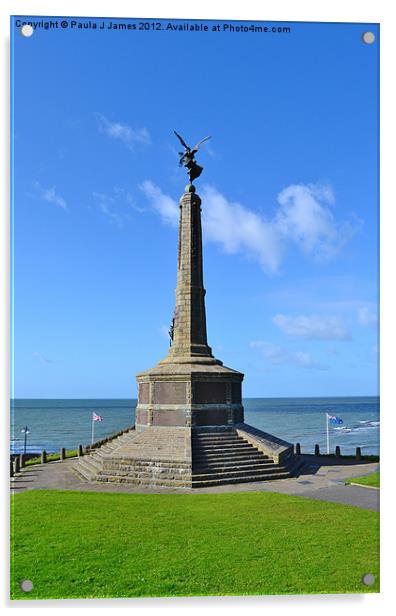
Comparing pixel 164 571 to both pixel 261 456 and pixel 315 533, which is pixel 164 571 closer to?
pixel 315 533

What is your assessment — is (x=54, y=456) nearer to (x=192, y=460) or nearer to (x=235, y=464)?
(x=192, y=460)

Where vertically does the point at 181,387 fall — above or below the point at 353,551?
above

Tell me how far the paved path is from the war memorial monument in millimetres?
570

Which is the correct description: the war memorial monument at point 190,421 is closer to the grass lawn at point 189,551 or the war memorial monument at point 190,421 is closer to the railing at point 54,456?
the railing at point 54,456

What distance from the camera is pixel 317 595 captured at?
786 centimetres

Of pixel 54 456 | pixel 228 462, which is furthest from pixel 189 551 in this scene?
pixel 54 456

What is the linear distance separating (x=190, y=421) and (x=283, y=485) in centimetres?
493

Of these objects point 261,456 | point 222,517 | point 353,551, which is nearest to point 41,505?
point 222,517

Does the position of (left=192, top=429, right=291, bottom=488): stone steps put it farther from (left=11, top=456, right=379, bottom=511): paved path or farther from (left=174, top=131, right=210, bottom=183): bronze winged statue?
(left=174, top=131, right=210, bottom=183): bronze winged statue

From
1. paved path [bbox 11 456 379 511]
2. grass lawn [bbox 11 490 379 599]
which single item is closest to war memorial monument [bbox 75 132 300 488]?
paved path [bbox 11 456 379 511]

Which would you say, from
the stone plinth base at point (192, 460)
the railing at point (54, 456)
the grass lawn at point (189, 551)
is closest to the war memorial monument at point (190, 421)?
the stone plinth base at point (192, 460)

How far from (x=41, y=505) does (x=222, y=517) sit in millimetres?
4835

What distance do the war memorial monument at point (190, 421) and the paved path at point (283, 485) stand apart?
570mm

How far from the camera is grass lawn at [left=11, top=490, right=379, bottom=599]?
25.7 ft
